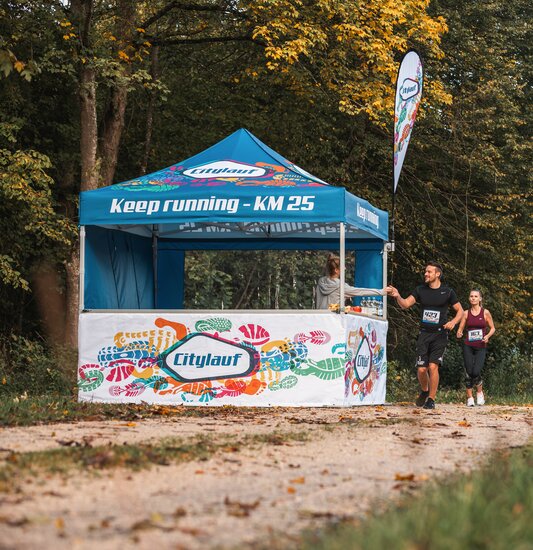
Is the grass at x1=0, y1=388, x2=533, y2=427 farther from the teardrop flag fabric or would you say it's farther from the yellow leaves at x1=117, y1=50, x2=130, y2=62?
the yellow leaves at x1=117, y1=50, x2=130, y2=62

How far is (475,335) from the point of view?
1769cm

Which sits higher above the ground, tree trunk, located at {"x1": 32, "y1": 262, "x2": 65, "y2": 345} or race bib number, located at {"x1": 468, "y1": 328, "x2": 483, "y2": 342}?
tree trunk, located at {"x1": 32, "y1": 262, "x2": 65, "y2": 345}

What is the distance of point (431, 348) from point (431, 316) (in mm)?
431

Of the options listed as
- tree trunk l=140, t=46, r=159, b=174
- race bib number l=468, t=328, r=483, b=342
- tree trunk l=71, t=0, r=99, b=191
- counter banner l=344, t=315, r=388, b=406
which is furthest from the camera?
tree trunk l=140, t=46, r=159, b=174

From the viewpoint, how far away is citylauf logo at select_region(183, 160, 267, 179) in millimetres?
15086

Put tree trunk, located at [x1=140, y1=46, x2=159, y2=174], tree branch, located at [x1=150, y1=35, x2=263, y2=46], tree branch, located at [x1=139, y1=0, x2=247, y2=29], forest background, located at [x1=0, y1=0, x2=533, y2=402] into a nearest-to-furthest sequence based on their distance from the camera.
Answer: forest background, located at [x1=0, y1=0, x2=533, y2=402], tree branch, located at [x1=139, y1=0, x2=247, y2=29], tree branch, located at [x1=150, y1=35, x2=263, y2=46], tree trunk, located at [x1=140, y1=46, x2=159, y2=174]

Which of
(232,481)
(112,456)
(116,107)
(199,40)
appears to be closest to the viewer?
(232,481)

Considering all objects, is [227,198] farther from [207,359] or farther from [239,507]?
[239,507]

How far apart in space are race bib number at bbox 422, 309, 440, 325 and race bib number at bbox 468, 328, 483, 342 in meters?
2.53

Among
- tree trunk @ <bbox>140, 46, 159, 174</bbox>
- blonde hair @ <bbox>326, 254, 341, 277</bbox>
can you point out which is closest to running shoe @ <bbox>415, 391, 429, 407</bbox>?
blonde hair @ <bbox>326, 254, 341, 277</bbox>

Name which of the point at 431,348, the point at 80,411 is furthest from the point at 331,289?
the point at 80,411

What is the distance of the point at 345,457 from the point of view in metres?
7.98

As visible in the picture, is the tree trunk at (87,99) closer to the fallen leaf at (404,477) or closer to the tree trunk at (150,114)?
the tree trunk at (150,114)

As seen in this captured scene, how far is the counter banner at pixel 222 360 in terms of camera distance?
14258mm
